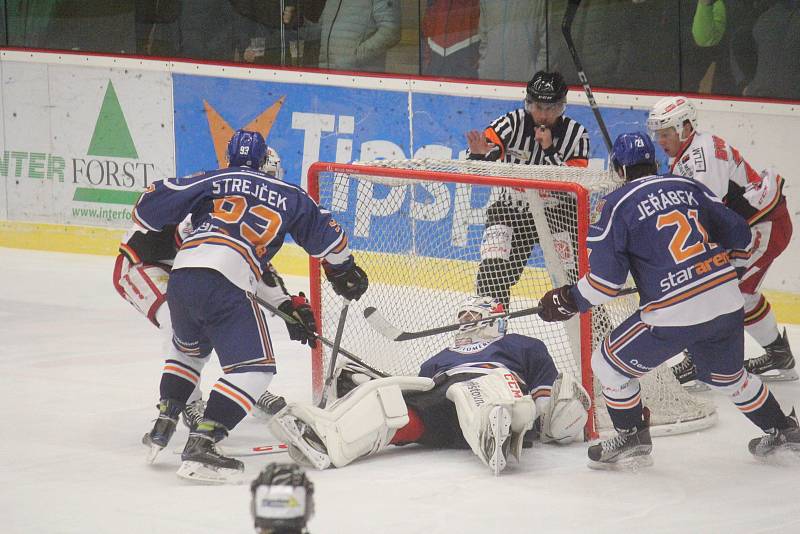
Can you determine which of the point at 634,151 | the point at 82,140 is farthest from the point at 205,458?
the point at 82,140

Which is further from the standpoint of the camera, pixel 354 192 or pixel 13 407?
pixel 354 192

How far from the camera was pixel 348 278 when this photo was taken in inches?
166

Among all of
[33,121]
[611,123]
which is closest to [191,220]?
[611,123]

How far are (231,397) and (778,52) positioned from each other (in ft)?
10.5

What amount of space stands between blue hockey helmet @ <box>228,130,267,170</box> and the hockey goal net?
2.59 ft

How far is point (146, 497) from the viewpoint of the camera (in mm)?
3760

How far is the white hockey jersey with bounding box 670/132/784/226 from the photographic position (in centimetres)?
463

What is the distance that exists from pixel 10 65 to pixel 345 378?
417 centimetres

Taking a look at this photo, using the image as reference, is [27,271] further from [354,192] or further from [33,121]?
[354,192]

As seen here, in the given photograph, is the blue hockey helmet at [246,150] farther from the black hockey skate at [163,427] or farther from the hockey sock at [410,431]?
the hockey sock at [410,431]

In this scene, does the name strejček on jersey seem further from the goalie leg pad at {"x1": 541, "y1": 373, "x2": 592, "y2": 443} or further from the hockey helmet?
the hockey helmet

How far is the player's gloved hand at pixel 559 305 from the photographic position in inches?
151

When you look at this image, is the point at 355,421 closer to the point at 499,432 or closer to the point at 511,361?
the point at 499,432

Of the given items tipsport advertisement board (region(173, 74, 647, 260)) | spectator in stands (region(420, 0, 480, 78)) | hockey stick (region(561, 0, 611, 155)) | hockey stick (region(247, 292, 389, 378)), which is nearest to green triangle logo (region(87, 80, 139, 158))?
tipsport advertisement board (region(173, 74, 647, 260))
